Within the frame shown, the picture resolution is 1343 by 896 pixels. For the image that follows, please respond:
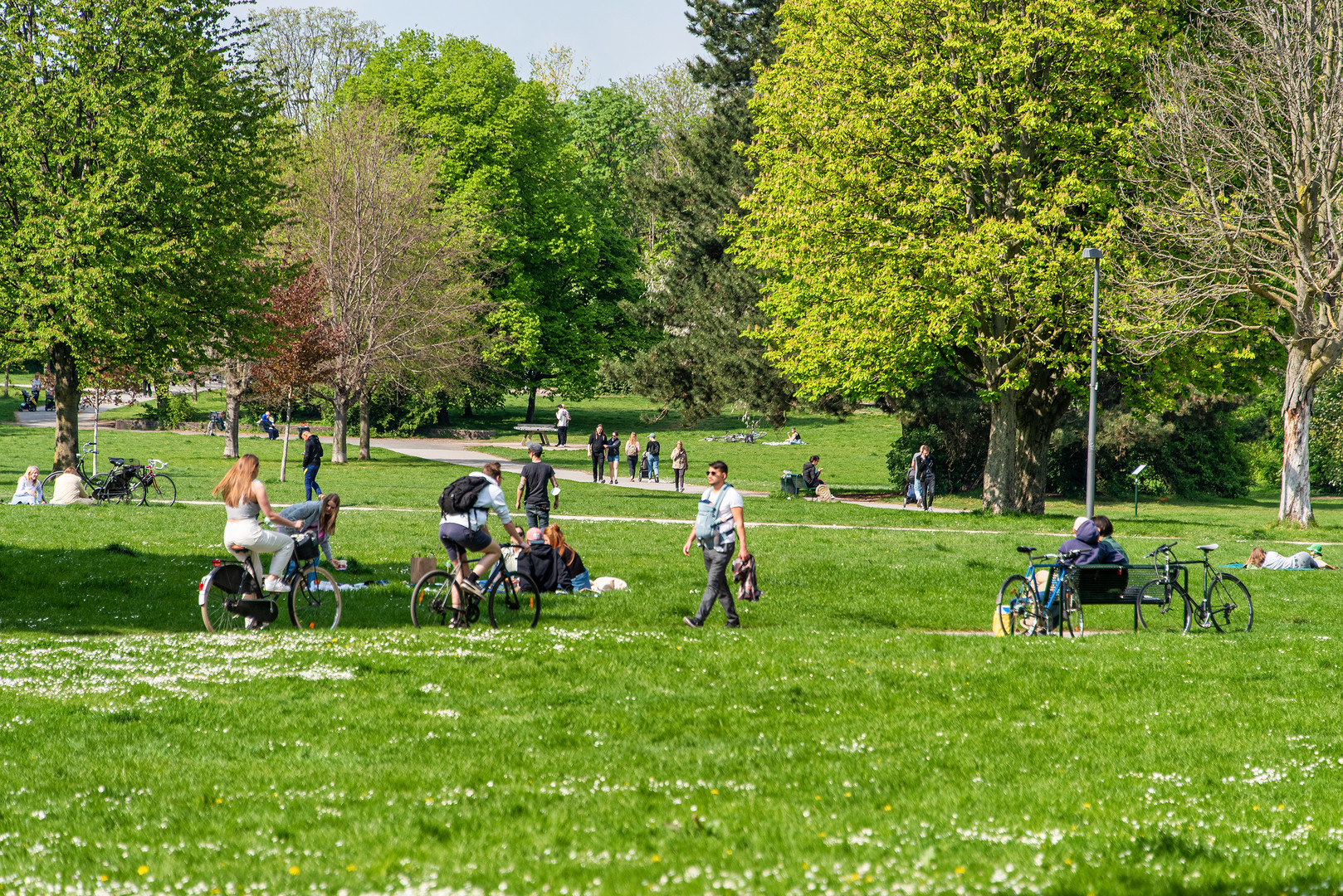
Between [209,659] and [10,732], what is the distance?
8.31 feet

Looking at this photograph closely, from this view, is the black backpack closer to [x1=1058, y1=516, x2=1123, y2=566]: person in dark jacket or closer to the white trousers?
the white trousers

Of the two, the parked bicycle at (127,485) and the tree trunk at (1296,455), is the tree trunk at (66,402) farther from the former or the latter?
the tree trunk at (1296,455)

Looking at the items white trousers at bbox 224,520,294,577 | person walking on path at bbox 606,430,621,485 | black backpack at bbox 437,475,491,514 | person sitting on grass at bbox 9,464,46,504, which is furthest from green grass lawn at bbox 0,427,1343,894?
person walking on path at bbox 606,430,621,485

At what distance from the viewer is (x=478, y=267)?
5106cm

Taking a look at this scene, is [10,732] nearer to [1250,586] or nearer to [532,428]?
[1250,586]

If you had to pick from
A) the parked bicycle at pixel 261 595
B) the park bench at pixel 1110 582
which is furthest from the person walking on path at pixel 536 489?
the park bench at pixel 1110 582

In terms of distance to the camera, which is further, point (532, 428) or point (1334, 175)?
point (532, 428)

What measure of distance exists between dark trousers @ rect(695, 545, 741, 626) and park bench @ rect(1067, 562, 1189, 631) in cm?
389

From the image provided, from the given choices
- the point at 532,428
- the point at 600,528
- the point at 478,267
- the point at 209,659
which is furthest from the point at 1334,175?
the point at 532,428

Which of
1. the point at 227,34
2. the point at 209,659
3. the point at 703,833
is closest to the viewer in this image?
the point at 703,833

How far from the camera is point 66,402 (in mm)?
27750

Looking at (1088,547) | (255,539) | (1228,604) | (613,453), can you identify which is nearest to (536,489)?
(255,539)

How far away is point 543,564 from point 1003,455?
17.1m

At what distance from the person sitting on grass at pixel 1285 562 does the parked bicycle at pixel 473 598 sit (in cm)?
1294
